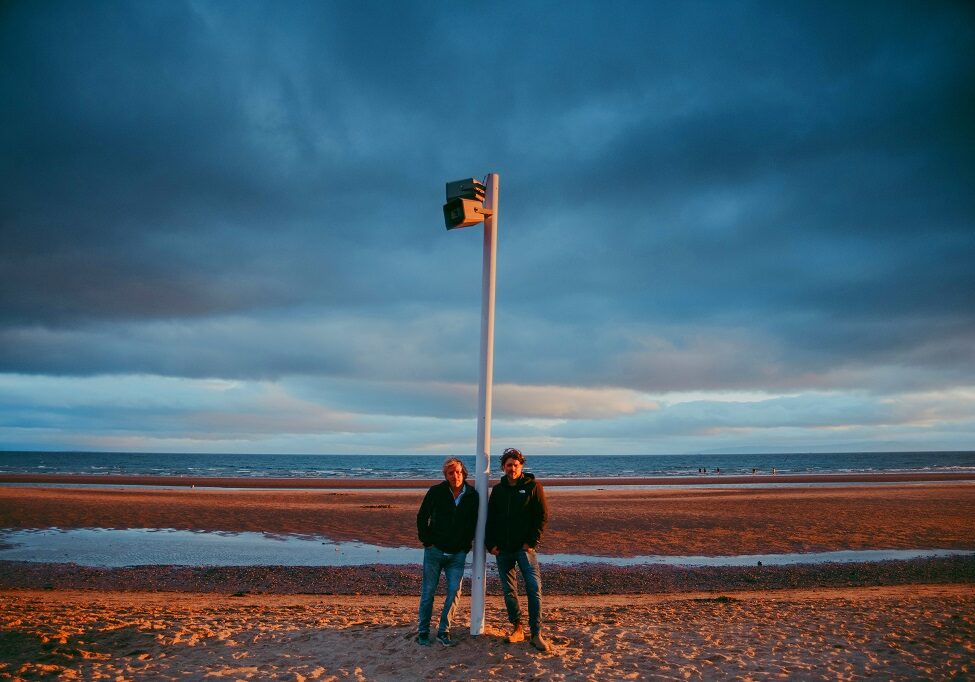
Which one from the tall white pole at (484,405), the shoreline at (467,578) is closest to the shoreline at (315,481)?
the shoreline at (467,578)

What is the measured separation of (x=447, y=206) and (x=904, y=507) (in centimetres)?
2707

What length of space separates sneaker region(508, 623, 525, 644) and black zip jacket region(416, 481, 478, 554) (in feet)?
3.81

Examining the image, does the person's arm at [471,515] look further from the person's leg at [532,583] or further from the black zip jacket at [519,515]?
the person's leg at [532,583]

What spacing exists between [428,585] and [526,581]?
1145mm

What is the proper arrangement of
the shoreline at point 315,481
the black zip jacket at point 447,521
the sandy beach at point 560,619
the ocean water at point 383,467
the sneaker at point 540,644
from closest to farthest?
1. the sandy beach at point 560,619
2. the sneaker at point 540,644
3. the black zip jacket at point 447,521
4. the shoreline at point 315,481
5. the ocean water at point 383,467

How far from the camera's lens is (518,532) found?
6.95 m

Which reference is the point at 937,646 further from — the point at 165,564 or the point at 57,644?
the point at 165,564

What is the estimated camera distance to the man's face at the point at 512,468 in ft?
22.7

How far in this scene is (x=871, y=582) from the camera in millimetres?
→ 11523

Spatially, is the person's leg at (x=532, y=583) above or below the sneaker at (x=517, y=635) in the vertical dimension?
above

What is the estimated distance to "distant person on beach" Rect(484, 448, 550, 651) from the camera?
6.91 m

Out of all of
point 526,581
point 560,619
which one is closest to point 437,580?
point 526,581

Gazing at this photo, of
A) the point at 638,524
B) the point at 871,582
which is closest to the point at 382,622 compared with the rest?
the point at 871,582

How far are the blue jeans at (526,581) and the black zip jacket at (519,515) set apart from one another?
0.11 metres
